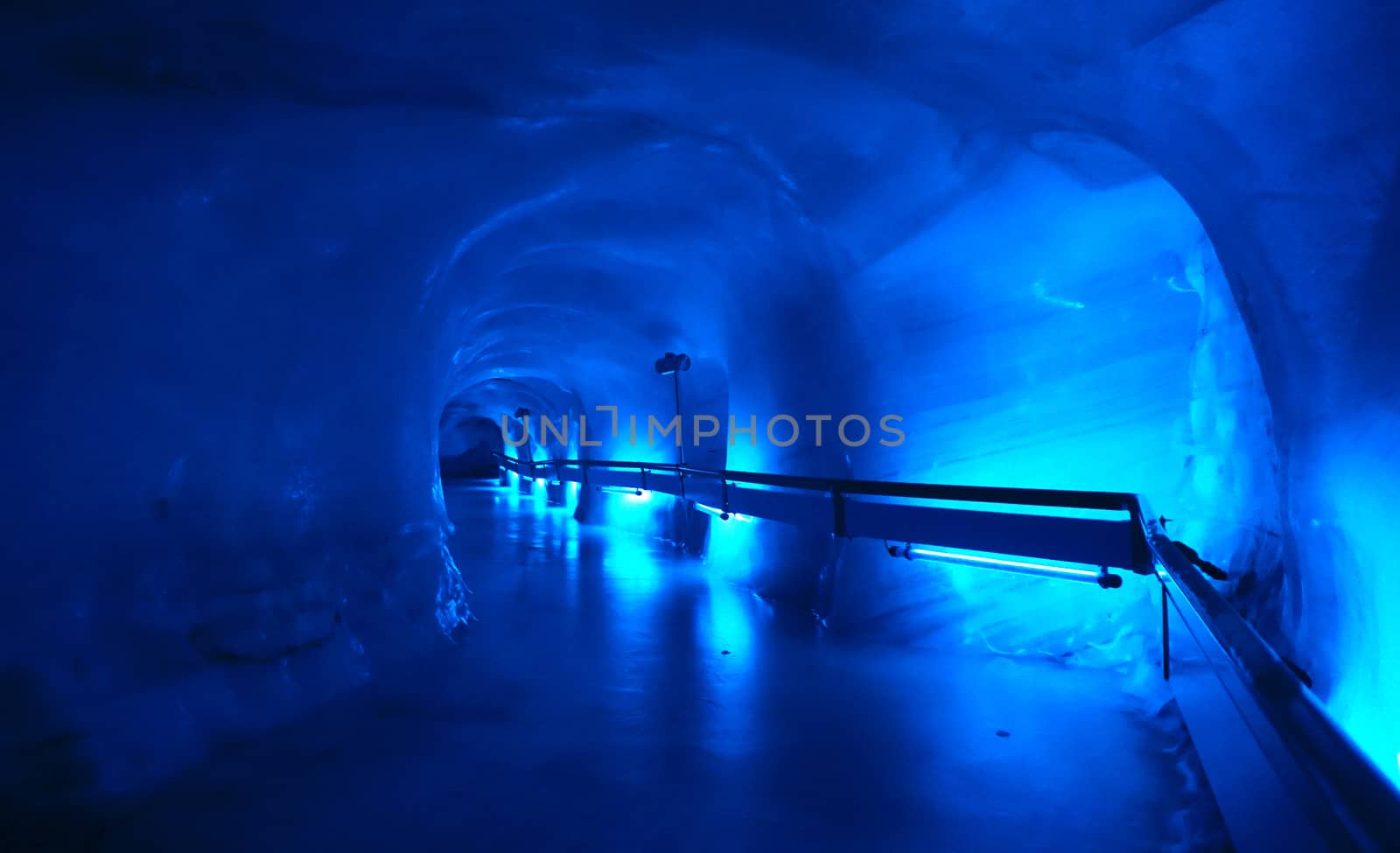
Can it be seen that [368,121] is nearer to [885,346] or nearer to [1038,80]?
[1038,80]

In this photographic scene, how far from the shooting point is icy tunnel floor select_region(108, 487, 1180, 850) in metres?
2.80

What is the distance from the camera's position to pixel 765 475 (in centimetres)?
658

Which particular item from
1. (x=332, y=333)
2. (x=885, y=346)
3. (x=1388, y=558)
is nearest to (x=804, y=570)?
(x=885, y=346)

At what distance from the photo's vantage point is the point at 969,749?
11.6ft

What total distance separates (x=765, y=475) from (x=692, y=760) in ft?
11.2

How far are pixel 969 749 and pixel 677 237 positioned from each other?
581cm

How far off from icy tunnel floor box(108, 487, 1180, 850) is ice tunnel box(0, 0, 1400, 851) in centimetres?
3

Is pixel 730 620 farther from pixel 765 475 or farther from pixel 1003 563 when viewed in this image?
pixel 1003 563

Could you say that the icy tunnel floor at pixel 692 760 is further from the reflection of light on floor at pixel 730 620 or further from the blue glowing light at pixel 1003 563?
the blue glowing light at pixel 1003 563

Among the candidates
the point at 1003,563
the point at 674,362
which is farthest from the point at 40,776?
the point at 674,362

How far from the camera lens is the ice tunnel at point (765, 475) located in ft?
8.46

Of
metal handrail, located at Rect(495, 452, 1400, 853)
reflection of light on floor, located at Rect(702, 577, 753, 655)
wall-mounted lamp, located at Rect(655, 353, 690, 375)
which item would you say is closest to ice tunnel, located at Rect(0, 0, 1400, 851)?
metal handrail, located at Rect(495, 452, 1400, 853)

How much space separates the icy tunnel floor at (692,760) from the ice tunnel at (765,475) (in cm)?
3

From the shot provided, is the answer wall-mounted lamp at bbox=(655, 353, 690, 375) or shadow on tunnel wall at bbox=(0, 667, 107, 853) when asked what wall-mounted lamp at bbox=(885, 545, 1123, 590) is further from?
wall-mounted lamp at bbox=(655, 353, 690, 375)
